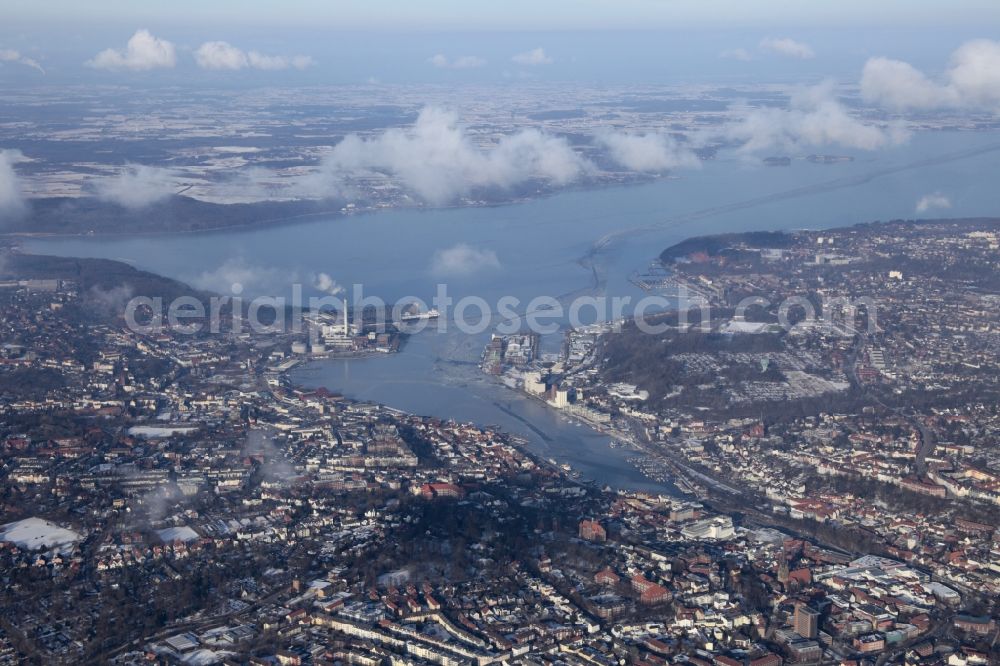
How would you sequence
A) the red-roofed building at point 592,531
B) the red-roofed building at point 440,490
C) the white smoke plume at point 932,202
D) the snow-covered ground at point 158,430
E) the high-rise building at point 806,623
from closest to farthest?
the high-rise building at point 806,623 → the red-roofed building at point 592,531 → the red-roofed building at point 440,490 → the snow-covered ground at point 158,430 → the white smoke plume at point 932,202

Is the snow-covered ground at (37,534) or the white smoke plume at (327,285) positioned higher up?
the white smoke plume at (327,285)

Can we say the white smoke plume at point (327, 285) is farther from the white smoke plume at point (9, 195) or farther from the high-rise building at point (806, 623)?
the high-rise building at point (806, 623)

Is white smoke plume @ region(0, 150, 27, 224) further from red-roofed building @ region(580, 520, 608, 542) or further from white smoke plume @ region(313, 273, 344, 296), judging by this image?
red-roofed building @ region(580, 520, 608, 542)

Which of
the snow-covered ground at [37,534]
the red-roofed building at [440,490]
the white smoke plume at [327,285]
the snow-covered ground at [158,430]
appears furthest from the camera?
the white smoke plume at [327,285]

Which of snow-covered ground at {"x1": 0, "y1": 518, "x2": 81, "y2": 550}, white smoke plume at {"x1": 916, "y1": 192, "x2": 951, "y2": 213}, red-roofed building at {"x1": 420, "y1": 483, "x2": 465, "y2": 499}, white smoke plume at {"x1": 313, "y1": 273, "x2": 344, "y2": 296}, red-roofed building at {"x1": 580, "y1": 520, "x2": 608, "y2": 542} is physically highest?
white smoke plume at {"x1": 916, "y1": 192, "x2": 951, "y2": 213}

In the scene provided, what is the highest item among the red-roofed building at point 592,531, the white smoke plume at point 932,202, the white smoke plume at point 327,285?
the white smoke plume at point 932,202

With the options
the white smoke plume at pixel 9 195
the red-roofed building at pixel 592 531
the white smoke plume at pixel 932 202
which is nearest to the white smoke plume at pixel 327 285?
the white smoke plume at pixel 9 195

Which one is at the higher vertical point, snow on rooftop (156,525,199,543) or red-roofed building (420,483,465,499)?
red-roofed building (420,483,465,499)

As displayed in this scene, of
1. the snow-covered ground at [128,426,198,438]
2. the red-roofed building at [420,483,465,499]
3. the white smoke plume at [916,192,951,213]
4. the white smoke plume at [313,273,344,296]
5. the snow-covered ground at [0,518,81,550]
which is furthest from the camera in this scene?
the white smoke plume at [916,192,951,213]

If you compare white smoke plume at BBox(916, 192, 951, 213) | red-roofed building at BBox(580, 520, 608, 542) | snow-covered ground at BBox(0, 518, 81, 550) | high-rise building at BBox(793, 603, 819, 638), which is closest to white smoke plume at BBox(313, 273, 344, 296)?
snow-covered ground at BBox(0, 518, 81, 550)

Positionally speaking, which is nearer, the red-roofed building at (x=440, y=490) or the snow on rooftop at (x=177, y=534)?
the snow on rooftop at (x=177, y=534)

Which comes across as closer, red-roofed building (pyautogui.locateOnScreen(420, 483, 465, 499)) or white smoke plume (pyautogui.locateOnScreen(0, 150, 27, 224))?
red-roofed building (pyautogui.locateOnScreen(420, 483, 465, 499))

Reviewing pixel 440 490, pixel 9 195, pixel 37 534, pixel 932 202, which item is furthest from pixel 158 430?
pixel 932 202
